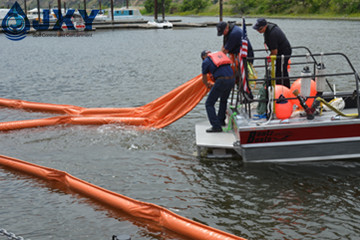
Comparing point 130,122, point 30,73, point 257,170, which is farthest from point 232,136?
point 30,73

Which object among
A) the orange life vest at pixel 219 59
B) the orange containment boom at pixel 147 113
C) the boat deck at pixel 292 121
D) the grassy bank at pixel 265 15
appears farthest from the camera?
the grassy bank at pixel 265 15

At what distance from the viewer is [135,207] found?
7.54m

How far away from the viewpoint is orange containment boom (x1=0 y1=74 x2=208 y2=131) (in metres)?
12.0

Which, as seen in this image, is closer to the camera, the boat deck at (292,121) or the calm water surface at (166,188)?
the calm water surface at (166,188)

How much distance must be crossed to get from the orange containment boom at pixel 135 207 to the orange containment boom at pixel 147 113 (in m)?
3.64

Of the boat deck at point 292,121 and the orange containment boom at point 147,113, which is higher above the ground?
the boat deck at point 292,121

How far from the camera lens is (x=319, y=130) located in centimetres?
916

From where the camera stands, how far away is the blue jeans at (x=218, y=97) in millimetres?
10266

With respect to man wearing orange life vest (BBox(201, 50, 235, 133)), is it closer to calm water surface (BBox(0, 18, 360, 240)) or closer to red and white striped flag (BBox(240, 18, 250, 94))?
red and white striped flag (BBox(240, 18, 250, 94))
